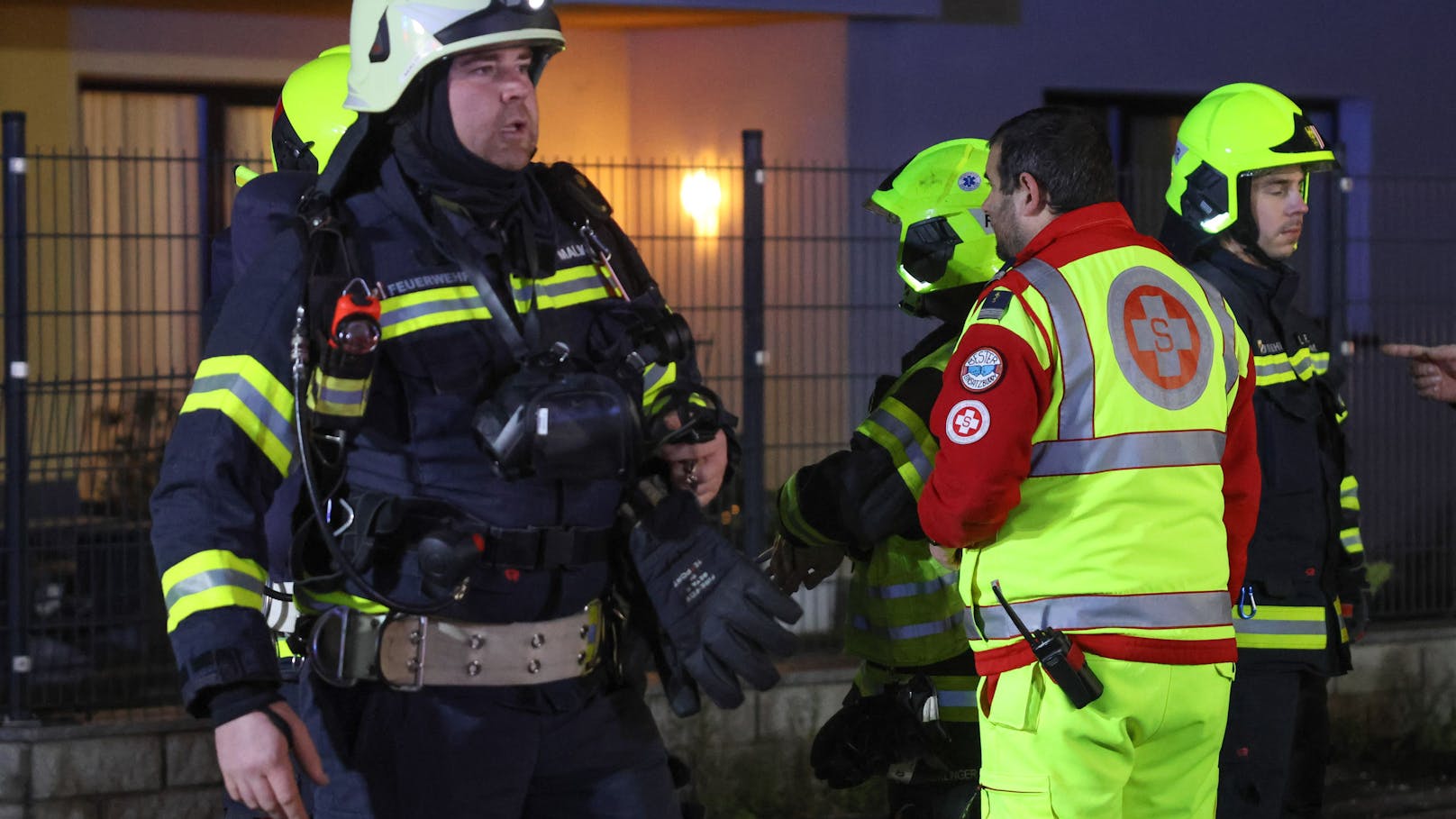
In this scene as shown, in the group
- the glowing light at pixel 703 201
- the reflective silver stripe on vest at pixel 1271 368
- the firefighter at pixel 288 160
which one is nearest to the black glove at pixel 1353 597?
the reflective silver stripe on vest at pixel 1271 368

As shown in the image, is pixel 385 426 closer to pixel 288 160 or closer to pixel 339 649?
pixel 339 649

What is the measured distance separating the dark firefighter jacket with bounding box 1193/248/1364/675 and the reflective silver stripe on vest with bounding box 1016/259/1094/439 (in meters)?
1.23

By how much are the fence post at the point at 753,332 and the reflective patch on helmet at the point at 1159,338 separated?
3764 millimetres

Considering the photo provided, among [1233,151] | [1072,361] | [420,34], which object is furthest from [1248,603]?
[420,34]

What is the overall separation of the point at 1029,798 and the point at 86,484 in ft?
14.1

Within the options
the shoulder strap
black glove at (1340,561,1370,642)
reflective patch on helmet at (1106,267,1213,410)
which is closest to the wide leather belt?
the shoulder strap

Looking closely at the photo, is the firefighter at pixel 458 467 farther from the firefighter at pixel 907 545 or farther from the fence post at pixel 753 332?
the fence post at pixel 753 332

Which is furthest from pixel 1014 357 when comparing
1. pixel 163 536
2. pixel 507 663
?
pixel 163 536

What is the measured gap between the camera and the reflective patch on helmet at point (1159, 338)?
3.57 metres

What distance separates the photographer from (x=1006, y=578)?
12.0ft

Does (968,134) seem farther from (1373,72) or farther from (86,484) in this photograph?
(86,484)

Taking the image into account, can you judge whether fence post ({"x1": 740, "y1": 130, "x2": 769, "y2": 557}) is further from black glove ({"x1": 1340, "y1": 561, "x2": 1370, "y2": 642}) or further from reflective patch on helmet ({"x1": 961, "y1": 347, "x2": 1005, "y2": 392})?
reflective patch on helmet ({"x1": 961, "y1": 347, "x2": 1005, "y2": 392})

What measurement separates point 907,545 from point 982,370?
86 cm

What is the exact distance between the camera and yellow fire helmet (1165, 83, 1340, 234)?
4.89m
